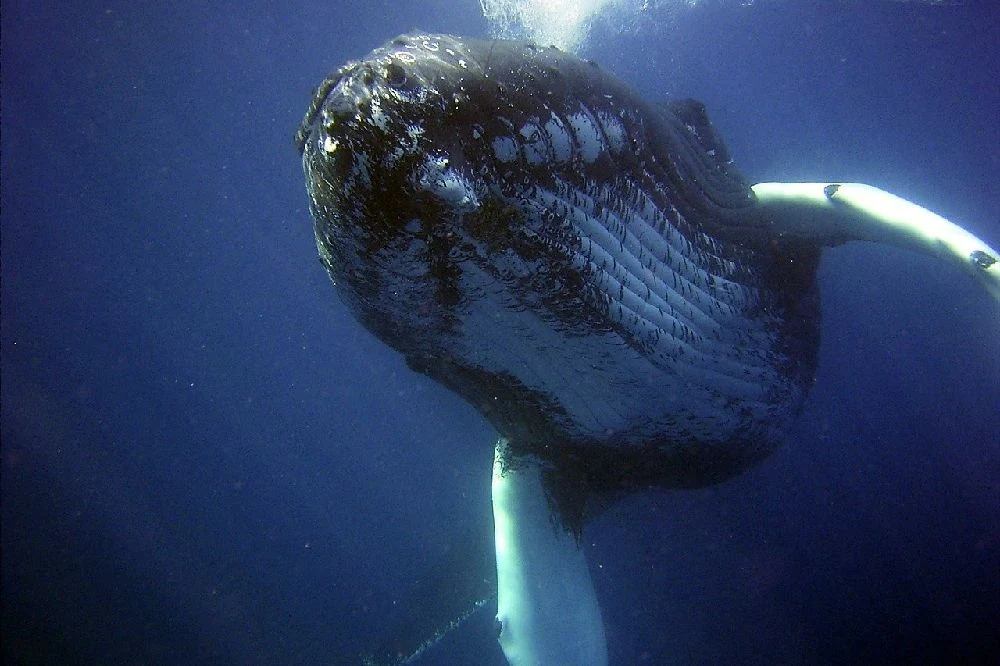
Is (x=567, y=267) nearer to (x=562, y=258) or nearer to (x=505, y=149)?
(x=562, y=258)

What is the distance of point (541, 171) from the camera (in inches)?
88.2

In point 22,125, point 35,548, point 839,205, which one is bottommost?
point 35,548

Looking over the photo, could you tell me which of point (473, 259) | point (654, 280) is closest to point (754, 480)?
point (654, 280)

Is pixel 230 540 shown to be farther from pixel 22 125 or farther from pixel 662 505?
pixel 662 505

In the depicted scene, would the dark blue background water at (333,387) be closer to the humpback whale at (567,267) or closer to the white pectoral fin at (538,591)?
the white pectoral fin at (538,591)

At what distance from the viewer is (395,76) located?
184cm

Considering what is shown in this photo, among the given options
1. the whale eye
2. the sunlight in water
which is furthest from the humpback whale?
the sunlight in water

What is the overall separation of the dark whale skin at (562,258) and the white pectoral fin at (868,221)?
24 cm

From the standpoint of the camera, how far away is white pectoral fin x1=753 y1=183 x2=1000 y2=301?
3918 millimetres

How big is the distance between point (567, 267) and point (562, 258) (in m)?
0.06

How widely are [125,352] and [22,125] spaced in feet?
73.6

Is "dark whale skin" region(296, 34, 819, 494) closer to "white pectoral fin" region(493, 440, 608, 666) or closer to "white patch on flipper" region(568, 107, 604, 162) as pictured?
"white patch on flipper" region(568, 107, 604, 162)

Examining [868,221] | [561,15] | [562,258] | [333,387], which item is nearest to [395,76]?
[562,258]

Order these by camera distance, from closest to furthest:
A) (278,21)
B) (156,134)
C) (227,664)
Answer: (278,21) < (156,134) < (227,664)
